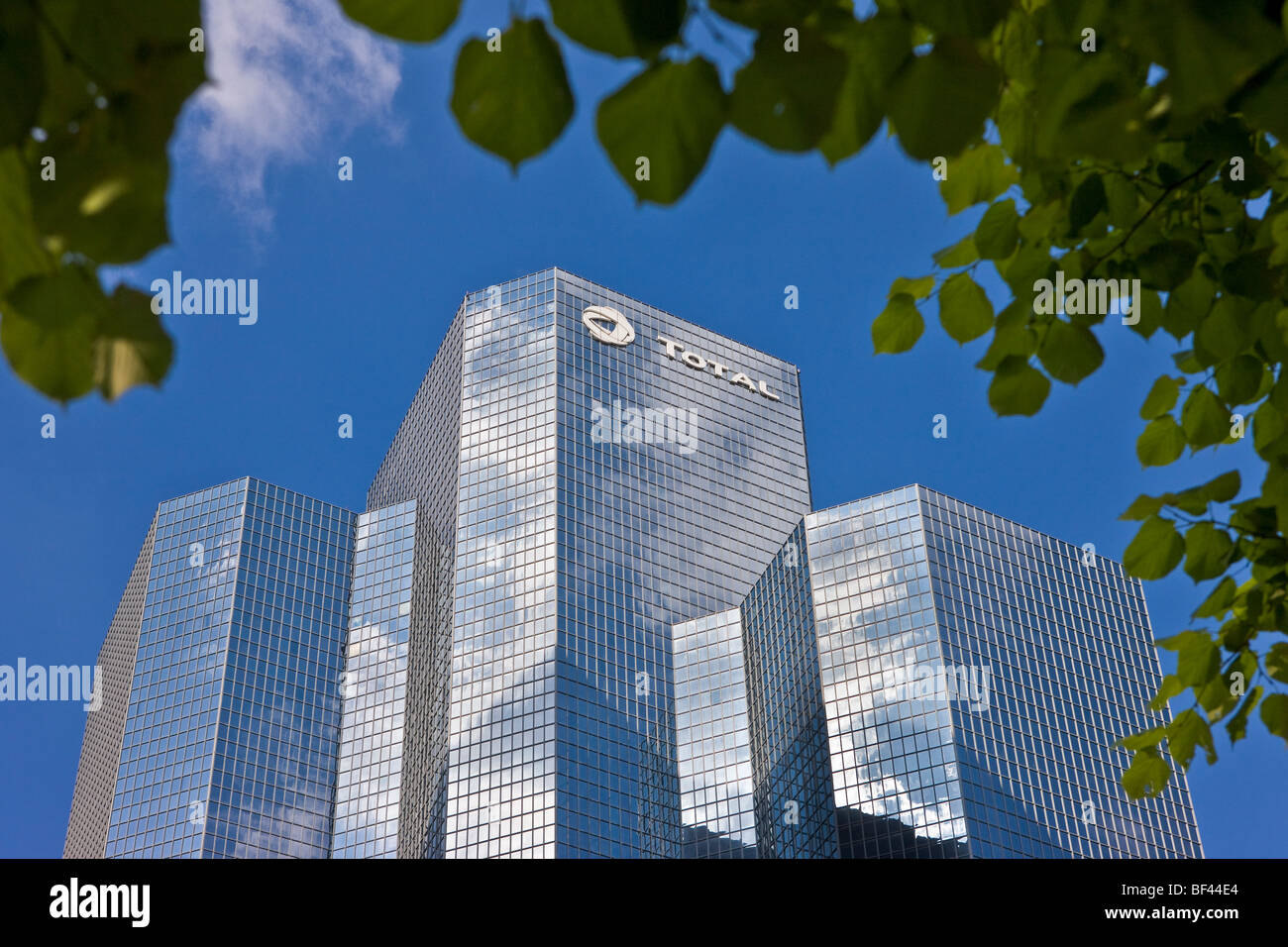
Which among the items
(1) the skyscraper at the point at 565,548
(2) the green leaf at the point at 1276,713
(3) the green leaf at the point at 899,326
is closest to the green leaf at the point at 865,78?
(3) the green leaf at the point at 899,326

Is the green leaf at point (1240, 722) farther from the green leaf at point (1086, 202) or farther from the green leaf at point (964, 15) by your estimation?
the green leaf at point (964, 15)

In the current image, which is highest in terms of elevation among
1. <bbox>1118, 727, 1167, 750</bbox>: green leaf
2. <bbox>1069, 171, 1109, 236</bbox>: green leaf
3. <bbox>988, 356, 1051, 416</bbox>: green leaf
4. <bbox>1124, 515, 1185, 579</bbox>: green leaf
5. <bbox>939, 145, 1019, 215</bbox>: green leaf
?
<bbox>939, 145, 1019, 215</bbox>: green leaf

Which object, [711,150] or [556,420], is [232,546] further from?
[711,150]

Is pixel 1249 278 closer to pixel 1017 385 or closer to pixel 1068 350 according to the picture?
pixel 1068 350

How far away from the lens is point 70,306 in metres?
2.04

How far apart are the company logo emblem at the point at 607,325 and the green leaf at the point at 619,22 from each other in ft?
463

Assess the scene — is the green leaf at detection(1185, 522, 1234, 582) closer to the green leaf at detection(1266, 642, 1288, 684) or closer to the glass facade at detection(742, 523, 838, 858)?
the green leaf at detection(1266, 642, 1288, 684)

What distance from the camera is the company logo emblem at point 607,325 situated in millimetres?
142500

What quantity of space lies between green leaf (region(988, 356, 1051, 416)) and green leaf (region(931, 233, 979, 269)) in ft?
1.48

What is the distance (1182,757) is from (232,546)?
465 feet

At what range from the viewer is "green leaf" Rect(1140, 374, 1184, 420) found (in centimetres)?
548

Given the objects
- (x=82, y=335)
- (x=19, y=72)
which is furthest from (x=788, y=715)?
(x=19, y=72)

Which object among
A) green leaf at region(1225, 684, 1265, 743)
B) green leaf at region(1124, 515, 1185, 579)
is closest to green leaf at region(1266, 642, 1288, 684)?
green leaf at region(1225, 684, 1265, 743)
